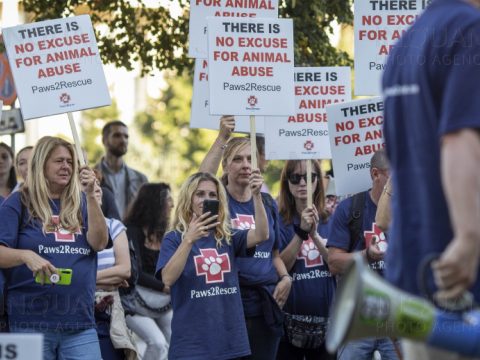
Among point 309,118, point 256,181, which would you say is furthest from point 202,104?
point 256,181

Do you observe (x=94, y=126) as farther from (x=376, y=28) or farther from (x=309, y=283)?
(x=309, y=283)

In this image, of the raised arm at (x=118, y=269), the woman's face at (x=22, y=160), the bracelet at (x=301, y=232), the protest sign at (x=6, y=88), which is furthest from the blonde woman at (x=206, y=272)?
the protest sign at (x=6, y=88)

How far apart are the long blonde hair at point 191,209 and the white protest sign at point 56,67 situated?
0.89m

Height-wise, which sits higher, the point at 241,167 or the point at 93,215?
the point at 241,167

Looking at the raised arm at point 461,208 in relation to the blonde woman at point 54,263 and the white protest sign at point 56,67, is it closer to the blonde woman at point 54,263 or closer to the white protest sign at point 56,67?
the blonde woman at point 54,263

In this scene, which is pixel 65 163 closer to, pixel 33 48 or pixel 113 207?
pixel 33 48

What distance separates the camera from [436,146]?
4.25 meters

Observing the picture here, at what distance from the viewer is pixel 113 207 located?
33.2 ft

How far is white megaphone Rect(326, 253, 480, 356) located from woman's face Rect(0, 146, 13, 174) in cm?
732

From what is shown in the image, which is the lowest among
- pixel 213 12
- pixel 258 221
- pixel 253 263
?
pixel 253 263

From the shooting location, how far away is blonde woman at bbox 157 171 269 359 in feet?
26.4

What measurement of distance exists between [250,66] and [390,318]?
522 centimetres

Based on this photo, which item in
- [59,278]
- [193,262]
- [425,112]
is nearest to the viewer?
[425,112]

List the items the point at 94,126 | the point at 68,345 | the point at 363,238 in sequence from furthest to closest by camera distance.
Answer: the point at 94,126 → the point at 363,238 → the point at 68,345
